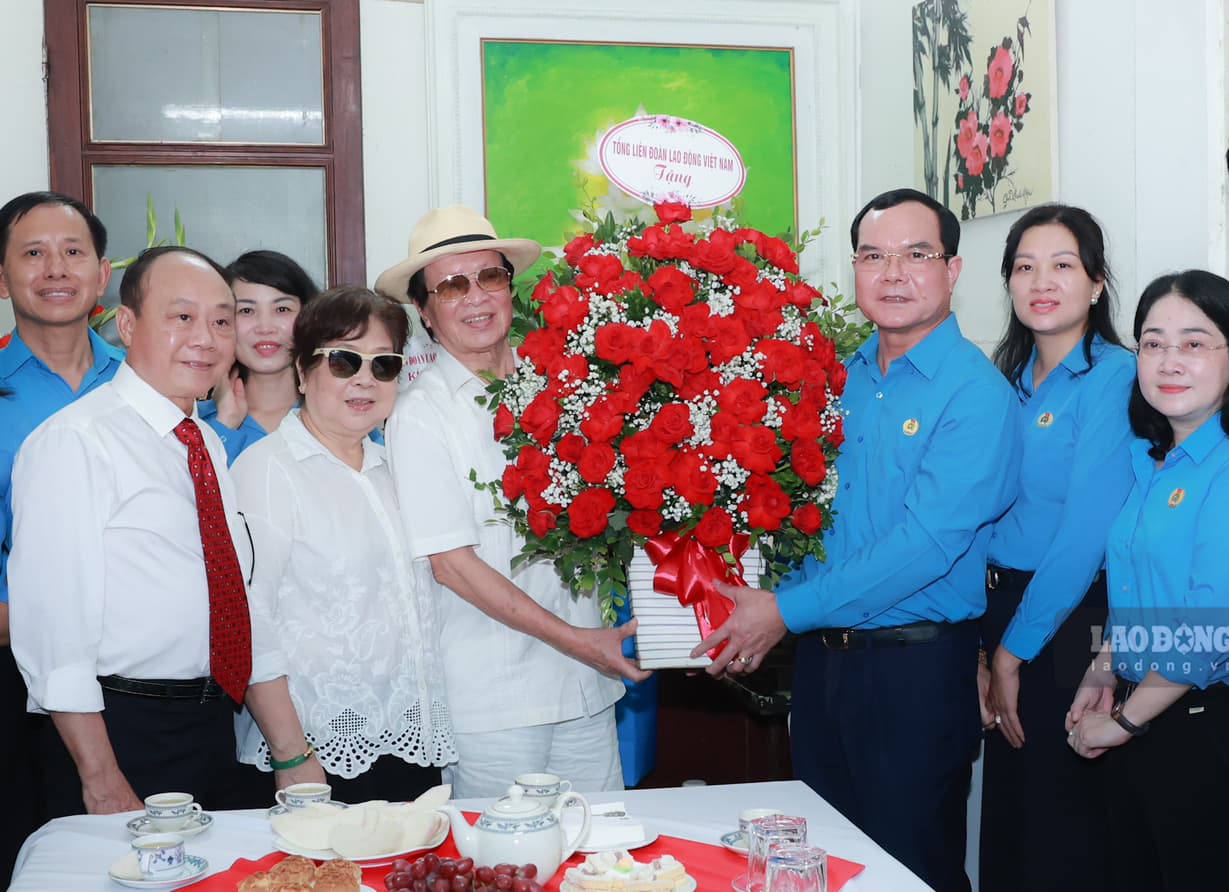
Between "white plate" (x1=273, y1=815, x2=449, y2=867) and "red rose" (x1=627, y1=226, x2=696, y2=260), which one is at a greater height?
"red rose" (x1=627, y1=226, x2=696, y2=260)

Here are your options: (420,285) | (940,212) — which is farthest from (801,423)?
(420,285)

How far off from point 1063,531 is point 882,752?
2.14 feet

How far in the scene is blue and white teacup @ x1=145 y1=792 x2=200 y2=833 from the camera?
185 centimetres

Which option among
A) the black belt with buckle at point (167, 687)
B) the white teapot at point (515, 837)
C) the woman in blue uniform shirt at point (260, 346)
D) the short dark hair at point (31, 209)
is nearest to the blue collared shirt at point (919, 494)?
the white teapot at point (515, 837)

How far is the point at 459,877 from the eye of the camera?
1.54 meters

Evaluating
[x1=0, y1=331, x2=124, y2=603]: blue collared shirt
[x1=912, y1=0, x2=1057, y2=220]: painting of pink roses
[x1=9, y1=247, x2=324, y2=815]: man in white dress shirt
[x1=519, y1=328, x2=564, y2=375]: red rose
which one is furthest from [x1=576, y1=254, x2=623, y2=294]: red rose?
[x1=912, y1=0, x2=1057, y2=220]: painting of pink roses

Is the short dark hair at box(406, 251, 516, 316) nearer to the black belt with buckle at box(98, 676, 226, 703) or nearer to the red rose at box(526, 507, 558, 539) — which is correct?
the red rose at box(526, 507, 558, 539)

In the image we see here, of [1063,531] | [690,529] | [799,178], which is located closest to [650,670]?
[690,529]

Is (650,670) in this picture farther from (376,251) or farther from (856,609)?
(376,251)

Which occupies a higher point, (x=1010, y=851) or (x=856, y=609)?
(x=856, y=609)

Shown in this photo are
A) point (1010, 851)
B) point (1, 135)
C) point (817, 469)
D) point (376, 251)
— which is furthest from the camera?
point (376, 251)

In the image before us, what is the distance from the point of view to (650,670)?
251 cm

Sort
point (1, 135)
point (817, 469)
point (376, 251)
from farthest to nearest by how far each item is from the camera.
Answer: point (376, 251) → point (1, 135) → point (817, 469)

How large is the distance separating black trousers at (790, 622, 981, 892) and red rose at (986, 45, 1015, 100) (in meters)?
1.80
